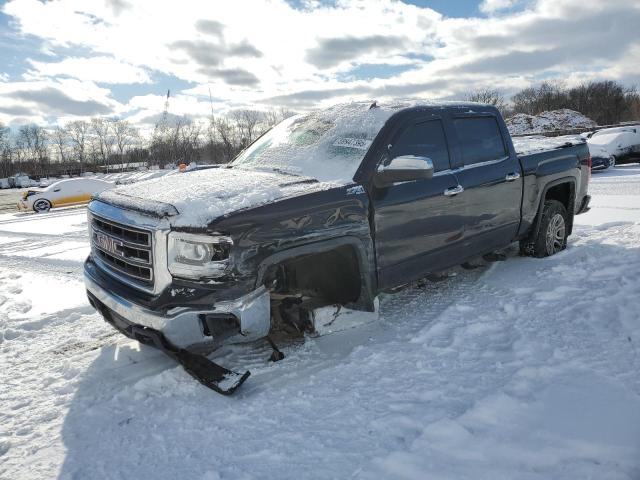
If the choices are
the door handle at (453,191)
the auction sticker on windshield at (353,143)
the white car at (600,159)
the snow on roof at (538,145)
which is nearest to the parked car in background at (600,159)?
the white car at (600,159)

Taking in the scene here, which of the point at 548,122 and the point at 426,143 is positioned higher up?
the point at 548,122

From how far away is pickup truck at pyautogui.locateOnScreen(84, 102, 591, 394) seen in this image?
284 cm

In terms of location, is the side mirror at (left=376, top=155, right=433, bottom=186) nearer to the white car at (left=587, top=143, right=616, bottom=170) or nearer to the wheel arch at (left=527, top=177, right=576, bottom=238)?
the wheel arch at (left=527, top=177, right=576, bottom=238)

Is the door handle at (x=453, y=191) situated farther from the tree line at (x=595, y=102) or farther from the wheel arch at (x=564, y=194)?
the tree line at (x=595, y=102)

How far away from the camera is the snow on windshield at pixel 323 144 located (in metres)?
3.64

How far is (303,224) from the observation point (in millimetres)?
3094

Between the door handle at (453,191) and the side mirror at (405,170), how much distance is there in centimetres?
64

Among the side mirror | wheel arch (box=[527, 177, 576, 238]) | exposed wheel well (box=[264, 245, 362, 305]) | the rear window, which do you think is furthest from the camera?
wheel arch (box=[527, 177, 576, 238])

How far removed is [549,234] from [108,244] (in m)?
4.75

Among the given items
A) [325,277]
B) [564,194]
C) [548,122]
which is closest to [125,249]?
[325,277]

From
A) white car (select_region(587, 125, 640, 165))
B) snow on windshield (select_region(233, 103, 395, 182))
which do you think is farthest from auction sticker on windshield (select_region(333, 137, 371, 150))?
white car (select_region(587, 125, 640, 165))

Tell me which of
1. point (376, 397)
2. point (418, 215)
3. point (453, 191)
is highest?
point (453, 191)

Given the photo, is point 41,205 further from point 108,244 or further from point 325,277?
point 325,277

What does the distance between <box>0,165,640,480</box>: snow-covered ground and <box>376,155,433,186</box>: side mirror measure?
1.21 metres
